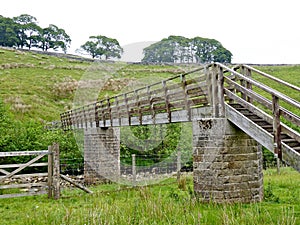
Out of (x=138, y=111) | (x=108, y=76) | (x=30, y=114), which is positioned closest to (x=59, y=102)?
Result: (x=30, y=114)

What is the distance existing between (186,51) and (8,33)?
41259 mm

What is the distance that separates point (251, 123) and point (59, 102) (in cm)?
3530

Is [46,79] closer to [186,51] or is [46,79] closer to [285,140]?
[186,51]

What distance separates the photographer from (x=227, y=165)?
30.0ft

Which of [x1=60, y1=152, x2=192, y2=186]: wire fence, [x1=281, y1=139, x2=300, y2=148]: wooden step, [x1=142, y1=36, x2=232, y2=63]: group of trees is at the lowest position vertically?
[x1=60, y1=152, x2=192, y2=186]: wire fence

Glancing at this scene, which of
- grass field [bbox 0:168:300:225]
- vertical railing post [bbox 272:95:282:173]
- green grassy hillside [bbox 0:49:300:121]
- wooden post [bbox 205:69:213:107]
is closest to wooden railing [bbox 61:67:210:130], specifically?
wooden post [bbox 205:69:213:107]

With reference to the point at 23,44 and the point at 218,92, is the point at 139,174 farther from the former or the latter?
the point at 23,44

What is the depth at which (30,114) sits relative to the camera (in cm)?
3394

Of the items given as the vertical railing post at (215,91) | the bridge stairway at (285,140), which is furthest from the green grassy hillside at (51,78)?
the bridge stairway at (285,140)

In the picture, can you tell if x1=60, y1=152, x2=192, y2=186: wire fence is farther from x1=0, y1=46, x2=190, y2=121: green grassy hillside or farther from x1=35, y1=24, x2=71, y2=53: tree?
x1=35, y1=24, x2=71, y2=53: tree

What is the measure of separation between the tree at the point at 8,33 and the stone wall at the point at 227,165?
79.0 metres

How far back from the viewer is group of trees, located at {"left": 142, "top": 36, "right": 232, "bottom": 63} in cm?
6669

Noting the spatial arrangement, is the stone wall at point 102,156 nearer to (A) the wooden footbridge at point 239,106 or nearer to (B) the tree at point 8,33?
(A) the wooden footbridge at point 239,106

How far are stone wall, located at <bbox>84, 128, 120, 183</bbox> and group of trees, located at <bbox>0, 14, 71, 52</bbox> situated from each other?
226 feet
